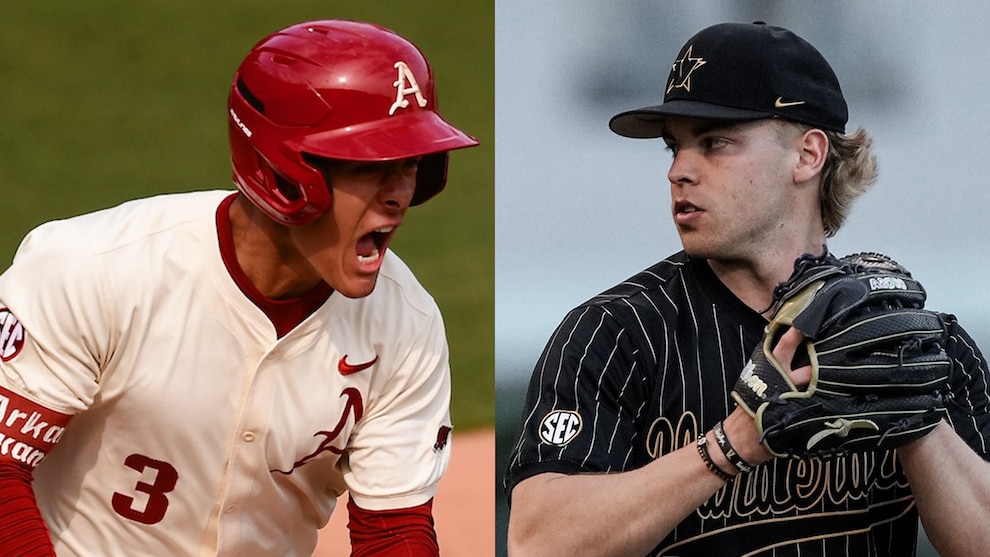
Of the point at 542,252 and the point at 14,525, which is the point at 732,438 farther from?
the point at 542,252

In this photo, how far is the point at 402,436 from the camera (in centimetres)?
254

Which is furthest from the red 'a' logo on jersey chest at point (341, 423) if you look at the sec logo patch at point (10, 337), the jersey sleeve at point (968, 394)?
the jersey sleeve at point (968, 394)

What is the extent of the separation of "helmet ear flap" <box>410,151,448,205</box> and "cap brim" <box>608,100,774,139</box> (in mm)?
527

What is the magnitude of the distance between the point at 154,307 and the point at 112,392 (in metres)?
0.16

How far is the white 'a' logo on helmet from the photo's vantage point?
2.32 metres

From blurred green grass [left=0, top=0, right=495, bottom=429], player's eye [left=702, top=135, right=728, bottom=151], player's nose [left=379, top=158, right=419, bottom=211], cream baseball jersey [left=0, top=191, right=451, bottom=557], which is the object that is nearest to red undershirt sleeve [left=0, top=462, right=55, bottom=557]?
cream baseball jersey [left=0, top=191, right=451, bottom=557]

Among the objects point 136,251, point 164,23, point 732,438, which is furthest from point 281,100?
point 164,23

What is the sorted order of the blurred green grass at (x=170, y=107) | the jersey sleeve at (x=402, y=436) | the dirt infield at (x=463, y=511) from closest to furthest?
1. the jersey sleeve at (x=402, y=436)
2. the dirt infield at (x=463, y=511)
3. the blurred green grass at (x=170, y=107)

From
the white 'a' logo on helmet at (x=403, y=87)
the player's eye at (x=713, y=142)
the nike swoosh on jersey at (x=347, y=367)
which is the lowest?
the nike swoosh on jersey at (x=347, y=367)

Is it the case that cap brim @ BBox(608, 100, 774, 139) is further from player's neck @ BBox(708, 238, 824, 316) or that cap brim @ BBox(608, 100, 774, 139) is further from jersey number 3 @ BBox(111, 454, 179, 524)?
jersey number 3 @ BBox(111, 454, 179, 524)

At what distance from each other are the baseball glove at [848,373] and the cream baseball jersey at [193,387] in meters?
0.60

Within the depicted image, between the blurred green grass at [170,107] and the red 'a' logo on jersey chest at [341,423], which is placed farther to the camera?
the blurred green grass at [170,107]

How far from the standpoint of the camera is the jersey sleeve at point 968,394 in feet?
9.20

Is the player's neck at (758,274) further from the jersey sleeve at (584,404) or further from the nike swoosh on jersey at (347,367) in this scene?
the nike swoosh on jersey at (347,367)
